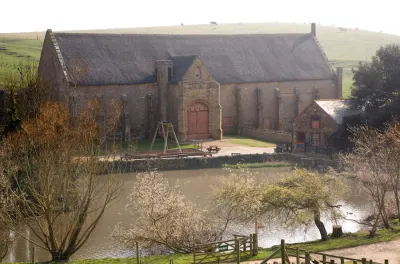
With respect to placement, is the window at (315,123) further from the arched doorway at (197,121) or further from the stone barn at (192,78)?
the arched doorway at (197,121)

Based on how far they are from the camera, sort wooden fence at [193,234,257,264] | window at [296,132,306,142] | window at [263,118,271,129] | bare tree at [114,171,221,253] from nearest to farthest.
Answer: wooden fence at [193,234,257,264] → bare tree at [114,171,221,253] → window at [296,132,306,142] → window at [263,118,271,129]

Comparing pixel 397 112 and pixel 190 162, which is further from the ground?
pixel 397 112

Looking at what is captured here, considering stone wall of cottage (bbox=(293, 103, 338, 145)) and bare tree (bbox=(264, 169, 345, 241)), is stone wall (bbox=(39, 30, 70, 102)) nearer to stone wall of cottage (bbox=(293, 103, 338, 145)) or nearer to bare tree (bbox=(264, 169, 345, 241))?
stone wall of cottage (bbox=(293, 103, 338, 145))

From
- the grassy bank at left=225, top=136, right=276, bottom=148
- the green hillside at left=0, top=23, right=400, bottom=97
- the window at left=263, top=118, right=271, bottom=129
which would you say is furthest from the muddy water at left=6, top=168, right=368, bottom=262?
the green hillside at left=0, top=23, right=400, bottom=97

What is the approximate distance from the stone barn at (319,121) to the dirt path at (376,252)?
84.2ft

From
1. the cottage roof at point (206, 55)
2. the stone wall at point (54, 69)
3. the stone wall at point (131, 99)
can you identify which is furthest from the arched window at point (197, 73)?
the stone wall at point (54, 69)

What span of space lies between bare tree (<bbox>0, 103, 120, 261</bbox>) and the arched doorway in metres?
25.7

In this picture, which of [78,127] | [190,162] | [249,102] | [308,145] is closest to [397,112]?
[308,145]

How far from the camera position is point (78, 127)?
38.2 meters

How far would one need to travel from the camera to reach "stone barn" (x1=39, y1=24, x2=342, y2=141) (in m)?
63.7

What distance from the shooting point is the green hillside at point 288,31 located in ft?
334

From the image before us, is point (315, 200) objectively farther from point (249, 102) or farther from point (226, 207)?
point (249, 102)

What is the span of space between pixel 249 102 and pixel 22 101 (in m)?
24.5

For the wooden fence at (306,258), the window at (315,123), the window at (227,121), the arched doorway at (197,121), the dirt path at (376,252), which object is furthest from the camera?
the window at (227,121)
